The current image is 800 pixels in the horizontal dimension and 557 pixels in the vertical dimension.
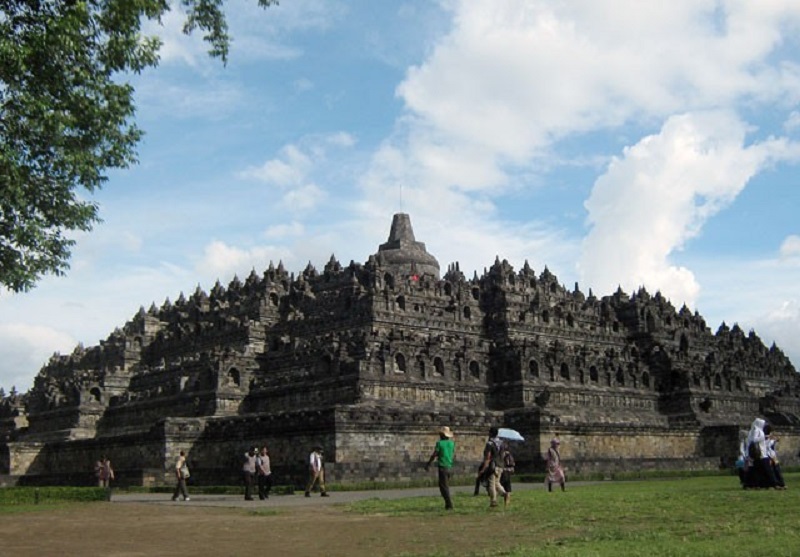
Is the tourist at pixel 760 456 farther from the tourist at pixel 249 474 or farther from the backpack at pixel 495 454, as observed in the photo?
the tourist at pixel 249 474

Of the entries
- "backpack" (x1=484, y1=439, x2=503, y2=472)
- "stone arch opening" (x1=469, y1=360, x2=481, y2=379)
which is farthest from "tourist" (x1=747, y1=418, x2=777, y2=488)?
"stone arch opening" (x1=469, y1=360, x2=481, y2=379)

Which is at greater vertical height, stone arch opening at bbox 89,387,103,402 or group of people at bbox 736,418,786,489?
stone arch opening at bbox 89,387,103,402

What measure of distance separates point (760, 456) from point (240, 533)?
16.4 m

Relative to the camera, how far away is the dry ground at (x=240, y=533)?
689 inches

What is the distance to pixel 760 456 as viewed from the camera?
28.5 metres

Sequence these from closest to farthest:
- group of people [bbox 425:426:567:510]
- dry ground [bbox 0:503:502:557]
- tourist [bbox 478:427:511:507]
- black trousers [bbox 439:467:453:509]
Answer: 1. dry ground [bbox 0:503:502:557]
2. black trousers [bbox 439:467:453:509]
3. group of people [bbox 425:426:567:510]
4. tourist [bbox 478:427:511:507]

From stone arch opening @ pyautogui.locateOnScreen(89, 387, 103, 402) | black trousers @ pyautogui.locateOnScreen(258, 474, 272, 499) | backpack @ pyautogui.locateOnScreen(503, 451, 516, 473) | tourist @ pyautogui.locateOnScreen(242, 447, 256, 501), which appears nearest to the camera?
backpack @ pyautogui.locateOnScreen(503, 451, 516, 473)

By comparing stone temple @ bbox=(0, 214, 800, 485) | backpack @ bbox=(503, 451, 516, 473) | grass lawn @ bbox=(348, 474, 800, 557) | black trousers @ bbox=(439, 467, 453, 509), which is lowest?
grass lawn @ bbox=(348, 474, 800, 557)

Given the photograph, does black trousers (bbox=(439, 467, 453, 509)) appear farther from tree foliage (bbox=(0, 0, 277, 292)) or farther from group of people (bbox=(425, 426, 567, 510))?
tree foliage (bbox=(0, 0, 277, 292))

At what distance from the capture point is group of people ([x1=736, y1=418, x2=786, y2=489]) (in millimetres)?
28406

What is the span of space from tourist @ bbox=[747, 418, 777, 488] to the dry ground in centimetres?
1023

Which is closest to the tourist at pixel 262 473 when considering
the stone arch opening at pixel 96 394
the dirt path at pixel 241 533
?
the dirt path at pixel 241 533

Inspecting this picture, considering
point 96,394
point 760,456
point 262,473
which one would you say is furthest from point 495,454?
point 96,394

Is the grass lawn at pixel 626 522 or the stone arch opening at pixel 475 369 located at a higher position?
the stone arch opening at pixel 475 369
